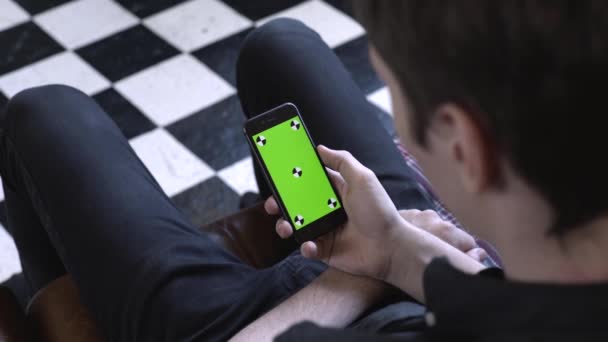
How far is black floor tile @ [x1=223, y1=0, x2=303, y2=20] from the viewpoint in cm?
239

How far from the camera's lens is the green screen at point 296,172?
114cm

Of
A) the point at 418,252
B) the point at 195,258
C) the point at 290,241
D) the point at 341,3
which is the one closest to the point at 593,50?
the point at 418,252

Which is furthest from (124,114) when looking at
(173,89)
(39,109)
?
(39,109)

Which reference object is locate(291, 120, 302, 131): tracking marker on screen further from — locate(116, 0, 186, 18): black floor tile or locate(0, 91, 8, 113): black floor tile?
locate(116, 0, 186, 18): black floor tile

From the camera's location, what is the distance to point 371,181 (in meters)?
1.07

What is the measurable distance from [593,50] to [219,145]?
1.51 meters

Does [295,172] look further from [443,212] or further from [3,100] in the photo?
[3,100]

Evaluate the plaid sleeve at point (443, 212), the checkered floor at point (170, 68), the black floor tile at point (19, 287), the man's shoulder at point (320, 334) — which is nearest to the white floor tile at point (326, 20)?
the checkered floor at point (170, 68)

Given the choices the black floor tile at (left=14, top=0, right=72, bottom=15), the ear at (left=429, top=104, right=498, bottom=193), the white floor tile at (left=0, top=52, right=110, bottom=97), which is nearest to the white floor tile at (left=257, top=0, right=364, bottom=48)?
the white floor tile at (left=0, top=52, right=110, bottom=97)

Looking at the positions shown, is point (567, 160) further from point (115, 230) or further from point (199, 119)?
point (199, 119)

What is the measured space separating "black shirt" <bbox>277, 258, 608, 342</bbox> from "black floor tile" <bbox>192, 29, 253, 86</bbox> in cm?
150

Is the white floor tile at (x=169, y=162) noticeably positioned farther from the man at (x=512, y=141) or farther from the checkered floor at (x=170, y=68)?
the man at (x=512, y=141)

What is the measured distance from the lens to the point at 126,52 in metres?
2.26

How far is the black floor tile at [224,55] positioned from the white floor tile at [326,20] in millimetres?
113
